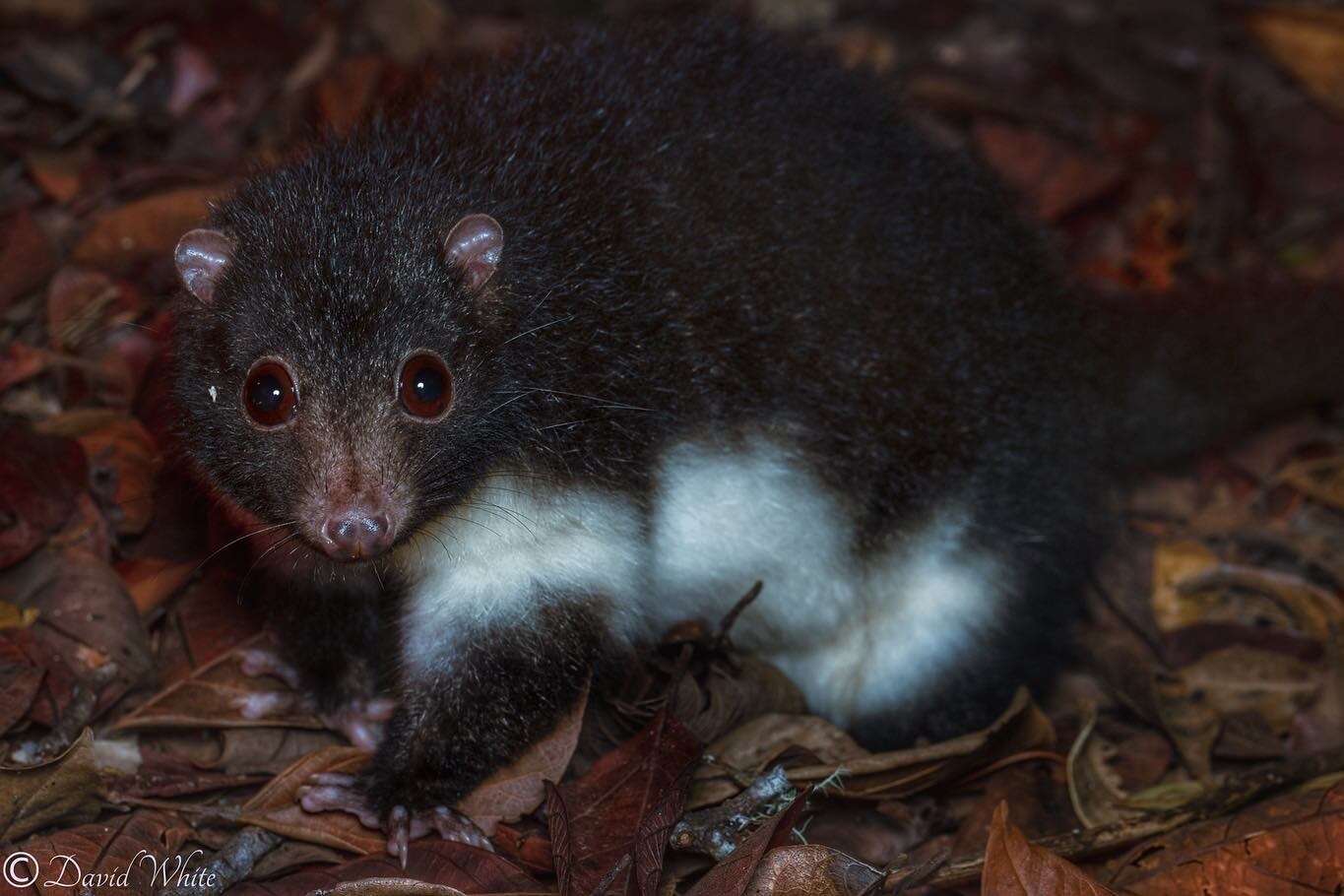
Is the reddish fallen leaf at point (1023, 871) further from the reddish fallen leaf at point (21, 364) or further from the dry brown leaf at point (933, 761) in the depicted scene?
the reddish fallen leaf at point (21, 364)

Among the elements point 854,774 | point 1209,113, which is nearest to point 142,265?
point 854,774

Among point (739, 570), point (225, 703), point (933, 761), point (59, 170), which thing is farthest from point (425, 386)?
point (59, 170)

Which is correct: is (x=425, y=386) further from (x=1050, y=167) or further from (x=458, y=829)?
(x=1050, y=167)

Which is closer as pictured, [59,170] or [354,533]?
[354,533]

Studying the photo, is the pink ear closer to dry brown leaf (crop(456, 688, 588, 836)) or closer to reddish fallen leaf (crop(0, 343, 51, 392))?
dry brown leaf (crop(456, 688, 588, 836))

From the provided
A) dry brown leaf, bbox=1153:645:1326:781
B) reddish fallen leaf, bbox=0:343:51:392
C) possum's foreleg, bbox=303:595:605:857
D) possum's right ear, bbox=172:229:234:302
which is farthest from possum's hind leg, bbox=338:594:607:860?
dry brown leaf, bbox=1153:645:1326:781

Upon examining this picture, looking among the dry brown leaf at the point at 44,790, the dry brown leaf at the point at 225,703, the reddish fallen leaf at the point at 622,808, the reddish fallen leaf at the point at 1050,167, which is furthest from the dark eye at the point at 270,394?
the reddish fallen leaf at the point at 1050,167
